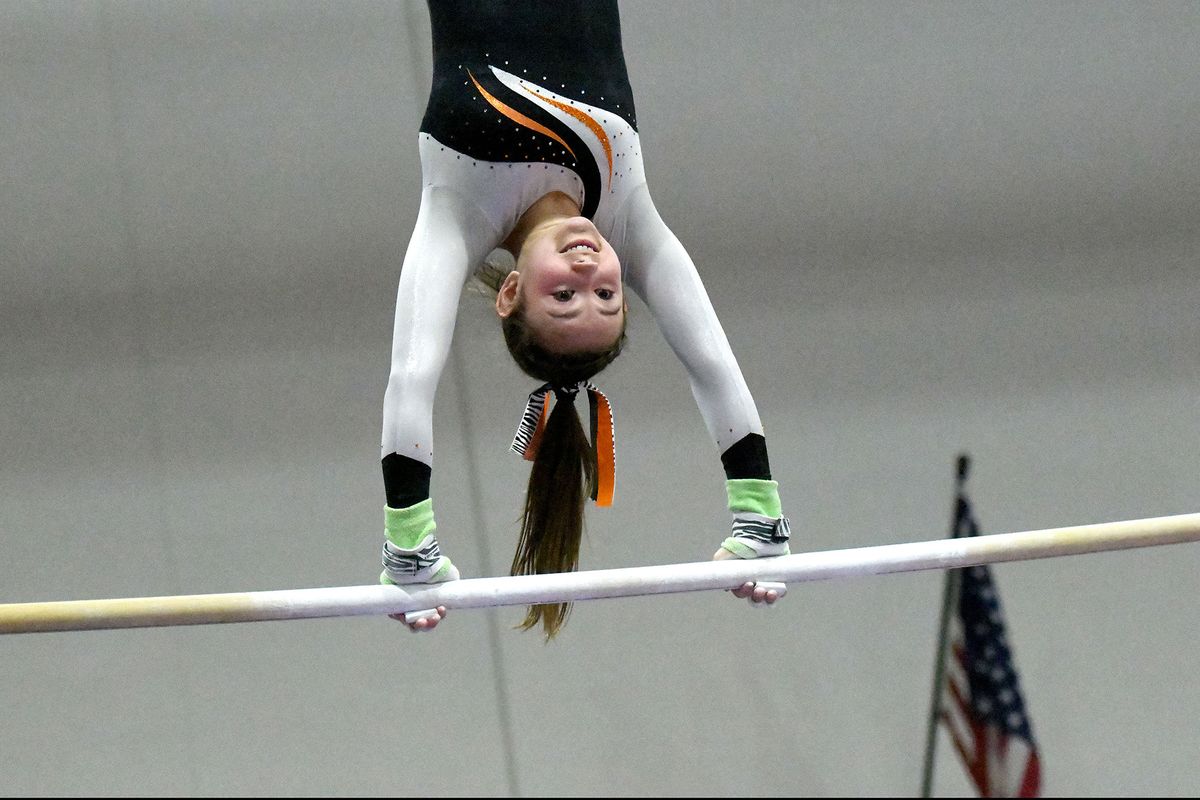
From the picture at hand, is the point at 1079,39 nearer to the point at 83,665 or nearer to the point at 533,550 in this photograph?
the point at 533,550

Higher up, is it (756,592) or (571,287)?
(571,287)

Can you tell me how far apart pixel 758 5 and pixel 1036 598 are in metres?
2.08

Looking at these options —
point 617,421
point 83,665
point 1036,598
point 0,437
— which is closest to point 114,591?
point 83,665

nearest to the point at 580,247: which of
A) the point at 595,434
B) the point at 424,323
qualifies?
the point at 424,323

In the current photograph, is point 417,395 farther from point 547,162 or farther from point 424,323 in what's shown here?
point 547,162

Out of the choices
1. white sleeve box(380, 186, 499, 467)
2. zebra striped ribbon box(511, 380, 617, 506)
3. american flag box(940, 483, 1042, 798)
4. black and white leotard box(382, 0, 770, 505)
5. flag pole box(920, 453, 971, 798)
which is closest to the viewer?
white sleeve box(380, 186, 499, 467)

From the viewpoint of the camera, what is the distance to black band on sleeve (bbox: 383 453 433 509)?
178cm

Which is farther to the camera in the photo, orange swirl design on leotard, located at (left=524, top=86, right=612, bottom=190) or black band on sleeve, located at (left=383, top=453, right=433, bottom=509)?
orange swirl design on leotard, located at (left=524, top=86, right=612, bottom=190)

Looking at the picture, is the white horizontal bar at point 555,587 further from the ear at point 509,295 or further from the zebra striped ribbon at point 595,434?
the ear at point 509,295

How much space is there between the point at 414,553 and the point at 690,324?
57 cm

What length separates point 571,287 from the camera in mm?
1818

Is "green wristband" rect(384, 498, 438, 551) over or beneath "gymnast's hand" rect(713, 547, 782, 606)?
over

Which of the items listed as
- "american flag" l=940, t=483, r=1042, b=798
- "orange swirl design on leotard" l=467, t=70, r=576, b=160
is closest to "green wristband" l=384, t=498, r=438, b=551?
"orange swirl design on leotard" l=467, t=70, r=576, b=160

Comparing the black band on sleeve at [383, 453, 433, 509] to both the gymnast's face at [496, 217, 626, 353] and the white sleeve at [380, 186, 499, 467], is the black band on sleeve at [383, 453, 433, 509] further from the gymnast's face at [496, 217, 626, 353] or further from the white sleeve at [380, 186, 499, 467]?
the gymnast's face at [496, 217, 626, 353]
